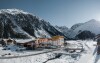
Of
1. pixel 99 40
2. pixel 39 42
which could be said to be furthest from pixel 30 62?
pixel 39 42

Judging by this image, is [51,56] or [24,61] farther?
[51,56]

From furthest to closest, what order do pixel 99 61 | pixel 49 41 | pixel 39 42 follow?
pixel 49 41 → pixel 39 42 → pixel 99 61

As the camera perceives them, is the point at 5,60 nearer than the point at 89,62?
No

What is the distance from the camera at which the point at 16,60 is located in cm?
4138

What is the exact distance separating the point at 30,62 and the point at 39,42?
4694 cm

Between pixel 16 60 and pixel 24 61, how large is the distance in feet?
5.62

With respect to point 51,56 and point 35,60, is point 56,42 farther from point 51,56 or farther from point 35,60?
point 35,60

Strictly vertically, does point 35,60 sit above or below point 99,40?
below

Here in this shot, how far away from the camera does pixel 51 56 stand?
5119 cm

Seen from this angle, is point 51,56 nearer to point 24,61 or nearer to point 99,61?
point 24,61

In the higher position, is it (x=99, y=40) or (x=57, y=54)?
(x=99, y=40)

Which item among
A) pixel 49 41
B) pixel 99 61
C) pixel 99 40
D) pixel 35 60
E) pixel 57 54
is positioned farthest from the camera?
pixel 49 41

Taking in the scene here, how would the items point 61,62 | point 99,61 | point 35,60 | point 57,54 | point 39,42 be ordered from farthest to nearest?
1. point 39,42
2. point 57,54
3. point 35,60
4. point 61,62
5. point 99,61

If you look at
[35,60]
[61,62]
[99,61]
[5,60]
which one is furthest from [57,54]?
[99,61]
